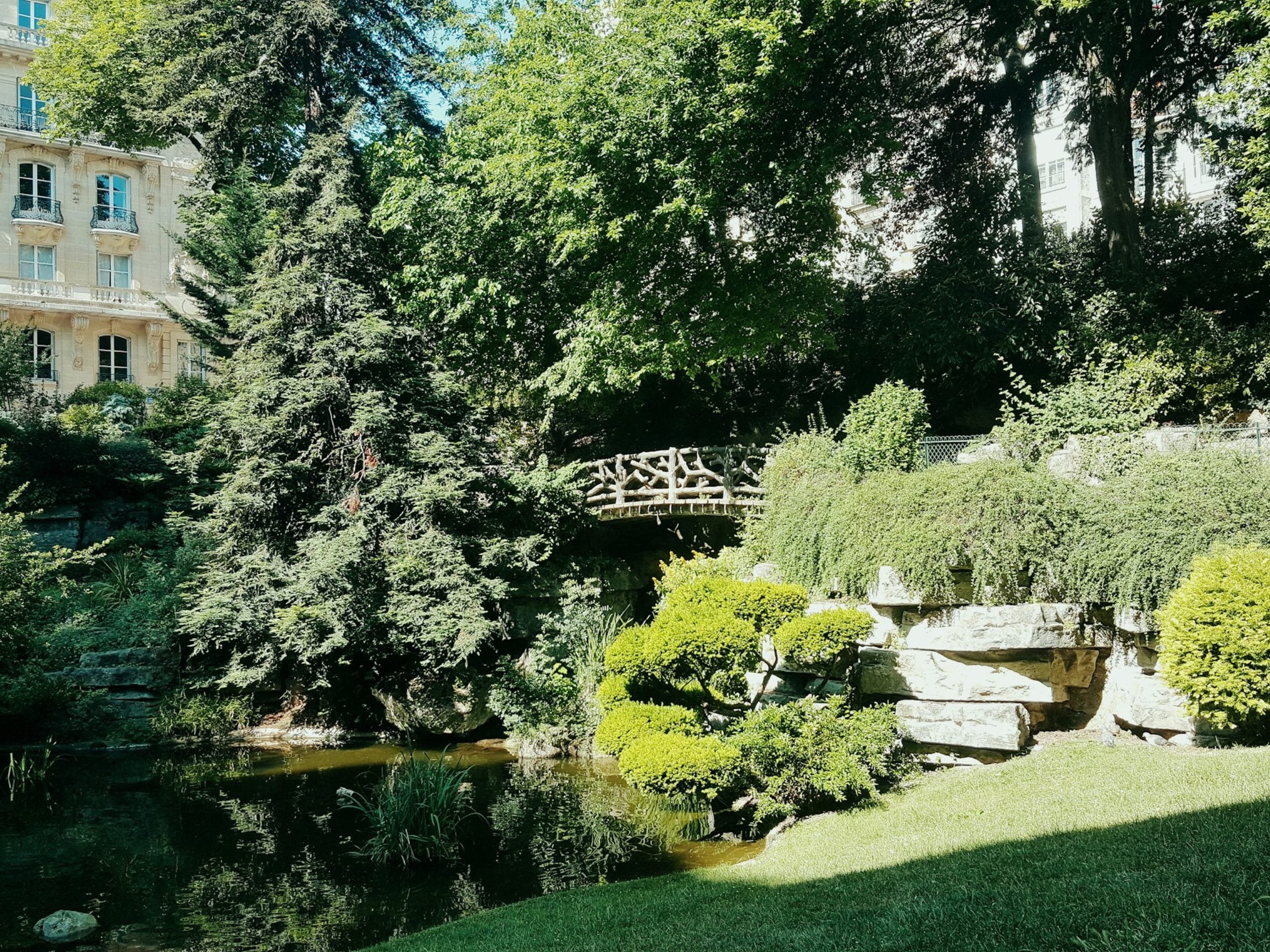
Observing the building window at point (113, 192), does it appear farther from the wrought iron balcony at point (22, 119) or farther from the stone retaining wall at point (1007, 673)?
the stone retaining wall at point (1007, 673)

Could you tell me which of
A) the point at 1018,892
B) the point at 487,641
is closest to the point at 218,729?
the point at 487,641

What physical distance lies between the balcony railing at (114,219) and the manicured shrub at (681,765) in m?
40.6

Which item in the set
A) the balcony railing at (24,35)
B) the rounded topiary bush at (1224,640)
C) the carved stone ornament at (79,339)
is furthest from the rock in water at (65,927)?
the balcony railing at (24,35)

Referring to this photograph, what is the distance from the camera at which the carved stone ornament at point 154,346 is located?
136 ft

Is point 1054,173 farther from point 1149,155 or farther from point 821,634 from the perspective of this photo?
point 821,634

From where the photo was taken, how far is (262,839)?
1155cm

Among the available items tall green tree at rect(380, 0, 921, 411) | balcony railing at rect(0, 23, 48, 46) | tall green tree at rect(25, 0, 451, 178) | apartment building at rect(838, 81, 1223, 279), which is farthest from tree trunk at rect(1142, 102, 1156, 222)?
balcony railing at rect(0, 23, 48, 46)

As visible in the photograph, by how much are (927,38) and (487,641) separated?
1720cm

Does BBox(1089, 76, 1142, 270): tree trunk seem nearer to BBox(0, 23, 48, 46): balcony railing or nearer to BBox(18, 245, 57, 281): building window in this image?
BBox(18, 245, 57, 281): building window

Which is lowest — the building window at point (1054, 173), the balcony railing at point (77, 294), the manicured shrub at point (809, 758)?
the manicured shrub at point (809, 758)

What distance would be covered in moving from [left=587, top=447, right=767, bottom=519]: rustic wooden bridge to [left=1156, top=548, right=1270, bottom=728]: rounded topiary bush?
7.57 m

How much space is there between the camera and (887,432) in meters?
14.3

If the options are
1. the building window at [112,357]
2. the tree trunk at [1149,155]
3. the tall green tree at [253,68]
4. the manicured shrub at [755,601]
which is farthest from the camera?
the building window at [112,357]

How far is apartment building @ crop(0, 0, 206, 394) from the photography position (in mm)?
38625
